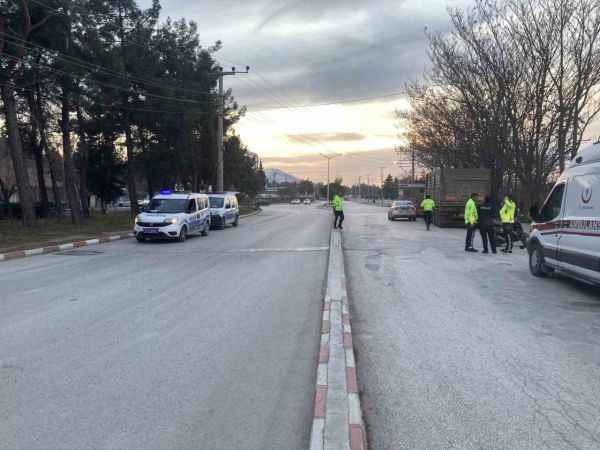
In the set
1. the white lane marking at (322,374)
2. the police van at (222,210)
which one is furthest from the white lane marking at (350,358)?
the police van at (222,210)

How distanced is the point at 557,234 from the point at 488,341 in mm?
4866

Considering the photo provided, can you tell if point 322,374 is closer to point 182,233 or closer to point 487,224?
point 487,224

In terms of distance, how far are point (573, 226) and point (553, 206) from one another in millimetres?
1288

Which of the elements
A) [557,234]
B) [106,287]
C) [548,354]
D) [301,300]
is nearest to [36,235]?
[106,287]

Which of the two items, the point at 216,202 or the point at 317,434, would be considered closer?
the point at 317,434

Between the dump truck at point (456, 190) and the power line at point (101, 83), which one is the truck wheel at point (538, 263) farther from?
the power line at point (101, 83)

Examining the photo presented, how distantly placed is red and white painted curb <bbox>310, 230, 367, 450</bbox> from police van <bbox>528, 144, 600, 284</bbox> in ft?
14.5

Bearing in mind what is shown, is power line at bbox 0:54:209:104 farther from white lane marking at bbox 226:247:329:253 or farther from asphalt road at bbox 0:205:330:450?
asphalt road at bbox 0:205:330:450

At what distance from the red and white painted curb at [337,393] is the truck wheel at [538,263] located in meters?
5.54

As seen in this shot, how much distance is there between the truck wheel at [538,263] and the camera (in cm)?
1073

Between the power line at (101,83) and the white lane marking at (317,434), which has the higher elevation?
the power line at (101,83)

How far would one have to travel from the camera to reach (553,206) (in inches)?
414

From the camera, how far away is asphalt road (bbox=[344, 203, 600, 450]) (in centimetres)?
383

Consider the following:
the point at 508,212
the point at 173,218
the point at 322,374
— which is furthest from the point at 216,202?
the point at 322,374
